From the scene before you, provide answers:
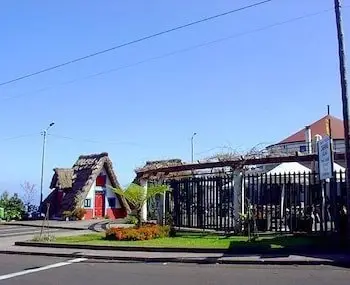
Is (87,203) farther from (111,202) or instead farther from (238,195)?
(238,195)

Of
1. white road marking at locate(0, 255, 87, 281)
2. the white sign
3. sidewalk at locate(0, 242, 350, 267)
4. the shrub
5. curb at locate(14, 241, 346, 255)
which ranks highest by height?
the white sign

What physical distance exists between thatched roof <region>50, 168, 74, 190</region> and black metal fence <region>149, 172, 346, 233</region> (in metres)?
21.2

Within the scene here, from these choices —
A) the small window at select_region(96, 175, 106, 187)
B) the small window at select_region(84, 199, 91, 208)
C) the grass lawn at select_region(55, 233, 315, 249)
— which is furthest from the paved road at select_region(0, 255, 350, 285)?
the small window at select_region(96, 175, 106, 187)

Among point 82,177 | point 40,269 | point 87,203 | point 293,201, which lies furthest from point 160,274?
point 82,177

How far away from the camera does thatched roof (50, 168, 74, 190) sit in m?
44.1

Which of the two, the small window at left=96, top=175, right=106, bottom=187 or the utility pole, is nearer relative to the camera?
the utility pole

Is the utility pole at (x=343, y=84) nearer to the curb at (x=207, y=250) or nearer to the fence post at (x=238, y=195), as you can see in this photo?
the curb at (x=207, y=250)

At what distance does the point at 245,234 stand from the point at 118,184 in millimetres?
25483

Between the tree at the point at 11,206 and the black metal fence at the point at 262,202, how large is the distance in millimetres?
21363

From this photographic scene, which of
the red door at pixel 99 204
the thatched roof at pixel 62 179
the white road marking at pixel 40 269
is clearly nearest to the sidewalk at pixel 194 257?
the white road marking at pixel 40 269

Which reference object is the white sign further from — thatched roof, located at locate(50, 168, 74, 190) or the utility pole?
thatched roof, located at locate(50, 168, 74, 190)

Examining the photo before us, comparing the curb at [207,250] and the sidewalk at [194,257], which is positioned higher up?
the curb at [207,250]

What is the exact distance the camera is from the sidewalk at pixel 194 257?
44.5 ft

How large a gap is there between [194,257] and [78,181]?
3015 centimetres
